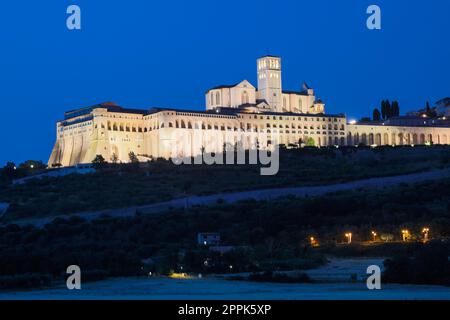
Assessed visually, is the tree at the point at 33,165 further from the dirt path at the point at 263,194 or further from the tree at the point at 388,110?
the tree at the point at 388,110

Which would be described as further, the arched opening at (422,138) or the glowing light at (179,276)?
the arched opening at (422,138)

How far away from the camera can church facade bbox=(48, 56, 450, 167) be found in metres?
71.6

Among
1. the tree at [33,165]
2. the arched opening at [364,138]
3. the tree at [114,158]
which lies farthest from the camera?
the arched opening at [364,138]

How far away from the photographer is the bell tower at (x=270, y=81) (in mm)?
85688

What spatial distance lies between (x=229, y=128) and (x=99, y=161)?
13.0 m

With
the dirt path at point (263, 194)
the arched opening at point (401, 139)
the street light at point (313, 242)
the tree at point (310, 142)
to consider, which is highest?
the arched opening at point (401, 139)

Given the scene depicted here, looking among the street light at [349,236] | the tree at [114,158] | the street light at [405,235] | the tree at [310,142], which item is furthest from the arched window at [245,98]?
the street light at [405,235]

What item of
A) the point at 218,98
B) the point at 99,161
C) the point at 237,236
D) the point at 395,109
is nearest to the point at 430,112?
the point at 395,109

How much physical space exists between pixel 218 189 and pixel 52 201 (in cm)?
1081

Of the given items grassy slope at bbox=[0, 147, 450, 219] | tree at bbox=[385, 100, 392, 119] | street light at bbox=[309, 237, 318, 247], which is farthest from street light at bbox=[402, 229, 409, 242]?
A: tree at bbox=[385, 100, 392, 119]

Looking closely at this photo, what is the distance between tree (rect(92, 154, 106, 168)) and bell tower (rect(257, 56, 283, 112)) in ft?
76.0

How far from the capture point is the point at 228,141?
74000mm

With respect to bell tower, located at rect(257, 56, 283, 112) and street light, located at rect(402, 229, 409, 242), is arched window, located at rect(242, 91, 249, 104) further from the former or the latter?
street light, located at rect(402, 229, 409, 242)
